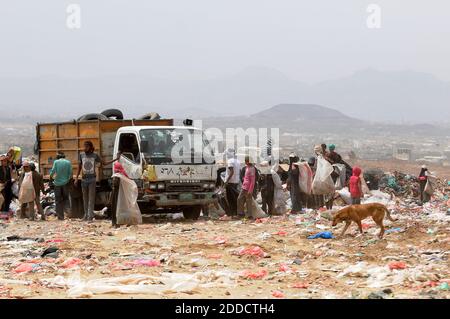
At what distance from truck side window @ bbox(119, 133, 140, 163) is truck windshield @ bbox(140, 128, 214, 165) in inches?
10.0

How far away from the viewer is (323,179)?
15453 mm

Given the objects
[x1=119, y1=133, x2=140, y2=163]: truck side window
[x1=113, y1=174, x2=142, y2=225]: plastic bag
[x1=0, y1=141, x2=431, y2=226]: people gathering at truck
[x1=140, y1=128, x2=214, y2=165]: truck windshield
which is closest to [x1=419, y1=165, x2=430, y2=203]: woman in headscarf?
[x1=0, y1=141, x2=431, y2=226]: people gathering at truck

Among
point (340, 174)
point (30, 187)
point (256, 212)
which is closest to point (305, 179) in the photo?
point (340, 174)

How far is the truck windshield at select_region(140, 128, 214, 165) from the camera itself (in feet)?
46.4

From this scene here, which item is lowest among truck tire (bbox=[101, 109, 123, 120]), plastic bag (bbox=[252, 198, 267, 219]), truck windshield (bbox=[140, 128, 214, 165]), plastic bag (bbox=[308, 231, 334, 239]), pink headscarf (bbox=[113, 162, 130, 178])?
plastic bag (bbox=[252, 198, 267, 219])

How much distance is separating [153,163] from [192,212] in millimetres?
1819

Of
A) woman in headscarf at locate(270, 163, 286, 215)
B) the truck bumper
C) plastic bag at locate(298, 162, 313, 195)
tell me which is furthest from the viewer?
plastic bag at locate(298, 162, 313, 195)

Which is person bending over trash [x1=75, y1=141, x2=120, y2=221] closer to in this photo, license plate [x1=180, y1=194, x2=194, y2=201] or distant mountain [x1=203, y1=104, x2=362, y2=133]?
license plate [x1=180, y1=194, x2=194, y2=201]

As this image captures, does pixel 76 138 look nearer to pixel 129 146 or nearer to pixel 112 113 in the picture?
pixel 112 113

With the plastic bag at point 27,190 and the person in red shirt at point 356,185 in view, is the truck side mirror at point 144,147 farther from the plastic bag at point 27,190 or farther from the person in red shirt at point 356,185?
the person in red shirt at point 356,185

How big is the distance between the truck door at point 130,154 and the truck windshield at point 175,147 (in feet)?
0.73

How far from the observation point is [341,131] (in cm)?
14712

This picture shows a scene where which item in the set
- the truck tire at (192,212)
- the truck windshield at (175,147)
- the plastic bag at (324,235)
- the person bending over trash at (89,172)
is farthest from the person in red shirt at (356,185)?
the person bending over trash at (89,172)
